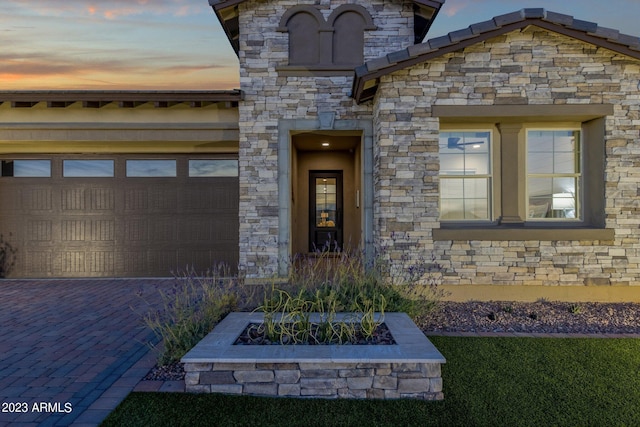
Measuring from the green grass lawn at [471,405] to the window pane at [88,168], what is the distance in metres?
7.05

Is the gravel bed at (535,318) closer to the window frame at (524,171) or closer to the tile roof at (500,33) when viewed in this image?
the window frame at (524,171)

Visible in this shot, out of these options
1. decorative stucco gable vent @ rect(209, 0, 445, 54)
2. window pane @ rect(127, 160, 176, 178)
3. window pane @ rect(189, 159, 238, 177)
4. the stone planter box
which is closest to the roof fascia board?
decorative stucco gable vent @ rect(209, 0, 445, 54)

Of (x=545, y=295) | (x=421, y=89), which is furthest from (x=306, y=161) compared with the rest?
(x=545, y=295)

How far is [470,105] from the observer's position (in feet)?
21.3

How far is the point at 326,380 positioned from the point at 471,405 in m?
1.14

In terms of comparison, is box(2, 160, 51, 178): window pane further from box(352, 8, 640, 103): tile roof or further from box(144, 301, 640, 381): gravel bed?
box(144, 301, 640, 381): gravel bed

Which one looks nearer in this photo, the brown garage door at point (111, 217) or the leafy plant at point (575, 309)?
the leafy plant at point (575, 309)

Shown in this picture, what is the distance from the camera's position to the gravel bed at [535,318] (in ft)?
17.0

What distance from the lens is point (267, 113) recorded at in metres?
7.77

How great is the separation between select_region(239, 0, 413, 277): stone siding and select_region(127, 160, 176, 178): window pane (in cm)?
221

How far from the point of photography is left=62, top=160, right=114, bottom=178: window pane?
895 cm

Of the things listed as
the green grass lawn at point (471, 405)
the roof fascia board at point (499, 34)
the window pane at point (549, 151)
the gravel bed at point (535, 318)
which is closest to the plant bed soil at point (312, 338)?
the green grass lawn at point (471, 405)

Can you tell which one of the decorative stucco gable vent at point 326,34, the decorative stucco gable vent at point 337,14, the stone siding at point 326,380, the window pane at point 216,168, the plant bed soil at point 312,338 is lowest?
the stone siding at point 326,380

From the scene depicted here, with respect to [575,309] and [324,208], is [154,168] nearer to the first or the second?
[324,208]
